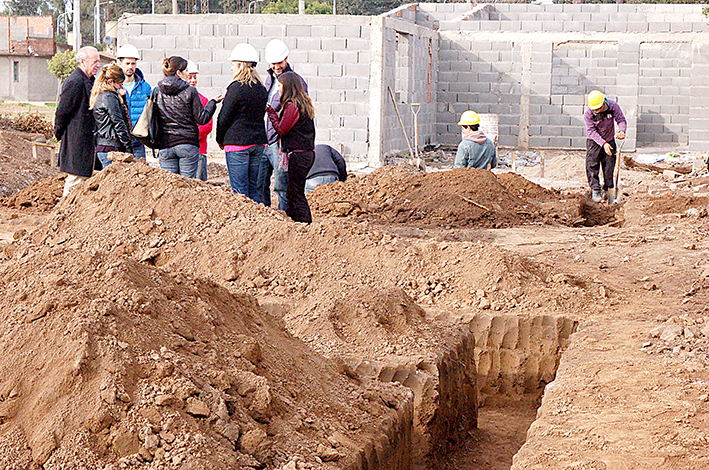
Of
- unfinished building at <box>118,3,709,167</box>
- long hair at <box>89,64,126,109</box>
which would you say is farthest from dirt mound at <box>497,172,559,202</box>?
long hair at <box>89,64,126,109</box>

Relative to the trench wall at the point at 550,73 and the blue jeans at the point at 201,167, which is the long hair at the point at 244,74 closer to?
the blue jeans at the point at 201,167

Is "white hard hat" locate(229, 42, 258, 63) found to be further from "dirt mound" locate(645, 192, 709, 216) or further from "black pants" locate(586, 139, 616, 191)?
"black pants" locate(586, 139, 616, 191)

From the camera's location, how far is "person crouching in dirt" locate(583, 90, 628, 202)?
34.8ft

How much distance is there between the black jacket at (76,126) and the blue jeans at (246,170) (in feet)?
3.57

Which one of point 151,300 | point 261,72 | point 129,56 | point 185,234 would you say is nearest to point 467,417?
point 151,300

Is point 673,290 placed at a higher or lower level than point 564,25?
lower

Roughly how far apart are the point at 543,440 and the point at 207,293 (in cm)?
144

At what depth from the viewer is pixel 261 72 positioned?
1442cm

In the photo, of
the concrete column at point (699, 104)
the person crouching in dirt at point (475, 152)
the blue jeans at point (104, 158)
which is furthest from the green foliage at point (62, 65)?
the blue jeans at point (104, 158)

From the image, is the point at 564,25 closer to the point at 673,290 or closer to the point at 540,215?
the point at 540,215

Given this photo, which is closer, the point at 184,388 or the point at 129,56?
the point at 184,388

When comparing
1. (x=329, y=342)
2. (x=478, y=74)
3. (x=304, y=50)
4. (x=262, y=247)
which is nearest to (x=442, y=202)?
(x=262, y=247)

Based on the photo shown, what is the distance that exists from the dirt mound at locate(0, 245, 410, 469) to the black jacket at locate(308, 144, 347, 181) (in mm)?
5737

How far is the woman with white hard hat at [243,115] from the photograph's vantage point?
6.59 metres
